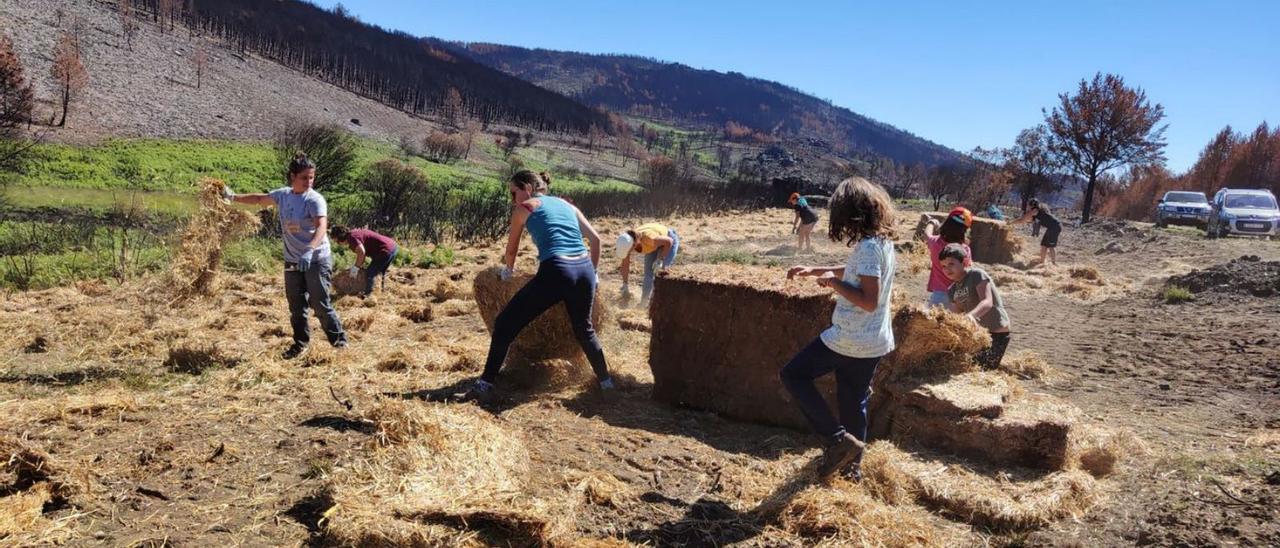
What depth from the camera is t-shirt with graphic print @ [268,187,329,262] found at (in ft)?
19.1

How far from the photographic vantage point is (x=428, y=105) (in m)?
102

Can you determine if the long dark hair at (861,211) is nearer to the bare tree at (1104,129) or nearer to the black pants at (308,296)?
the black pants at (308,296)

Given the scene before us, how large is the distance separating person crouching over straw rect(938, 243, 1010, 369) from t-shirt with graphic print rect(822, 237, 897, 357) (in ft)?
7.67

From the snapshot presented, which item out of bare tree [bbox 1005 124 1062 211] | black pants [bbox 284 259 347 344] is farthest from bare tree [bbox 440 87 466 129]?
black pants [bbox 284 259 347 344]

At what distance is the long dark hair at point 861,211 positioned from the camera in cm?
347

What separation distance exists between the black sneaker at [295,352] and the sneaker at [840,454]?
4161 millimetres

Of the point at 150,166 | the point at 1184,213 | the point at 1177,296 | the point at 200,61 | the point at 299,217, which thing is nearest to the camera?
the point at 299,217

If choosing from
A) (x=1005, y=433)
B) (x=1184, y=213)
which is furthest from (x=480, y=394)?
(x=1184, y=213)

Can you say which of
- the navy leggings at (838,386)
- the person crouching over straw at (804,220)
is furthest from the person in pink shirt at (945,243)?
the person crouching over straw at (804,220)

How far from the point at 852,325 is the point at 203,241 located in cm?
559

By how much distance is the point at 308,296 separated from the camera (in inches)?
243

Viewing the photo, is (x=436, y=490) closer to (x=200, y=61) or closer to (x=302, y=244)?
(x=302, y=244)

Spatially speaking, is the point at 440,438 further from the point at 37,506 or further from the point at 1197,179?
the point at 1197,179

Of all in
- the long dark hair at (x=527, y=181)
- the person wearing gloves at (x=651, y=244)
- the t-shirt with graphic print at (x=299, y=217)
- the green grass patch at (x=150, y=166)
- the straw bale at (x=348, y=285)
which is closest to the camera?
the long dark hair at (x=527, y=181)
